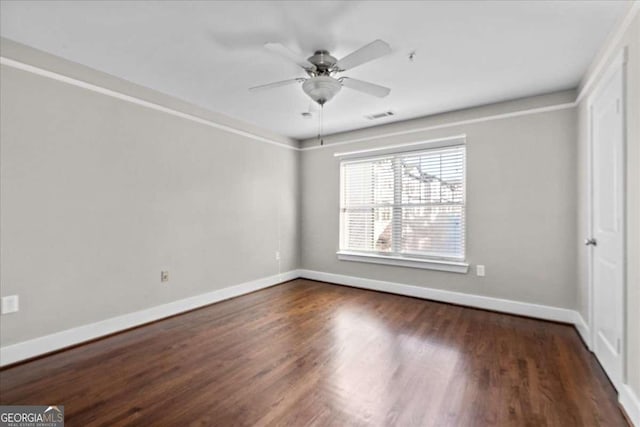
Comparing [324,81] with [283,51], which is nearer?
[283,51]

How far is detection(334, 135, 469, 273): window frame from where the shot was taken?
380 cm

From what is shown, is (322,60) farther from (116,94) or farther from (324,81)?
(116,94)

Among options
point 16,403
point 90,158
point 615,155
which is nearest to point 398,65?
point 615,155

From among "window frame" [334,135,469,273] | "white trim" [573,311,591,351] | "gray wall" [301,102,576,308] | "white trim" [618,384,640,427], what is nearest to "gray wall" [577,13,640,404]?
"white trim" [618,384,640,427]

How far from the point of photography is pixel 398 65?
264 centimetres

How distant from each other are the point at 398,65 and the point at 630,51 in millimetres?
1498

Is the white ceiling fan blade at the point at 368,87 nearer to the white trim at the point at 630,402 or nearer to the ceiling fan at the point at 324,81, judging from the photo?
the ceiling fan at the point at 324,81

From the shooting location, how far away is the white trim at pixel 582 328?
8.52 feet

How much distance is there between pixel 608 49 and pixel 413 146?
217cm

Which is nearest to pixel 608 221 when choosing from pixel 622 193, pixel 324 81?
pixel 622 193

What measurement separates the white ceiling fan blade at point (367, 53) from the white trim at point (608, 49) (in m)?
1.43

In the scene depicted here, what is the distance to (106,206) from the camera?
2.85 meters

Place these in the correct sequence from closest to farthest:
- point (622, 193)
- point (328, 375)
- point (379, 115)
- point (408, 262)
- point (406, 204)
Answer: point (622, 193)
point (328, 375)
point (379, 115)
point (408, 262)
point (406, 204)

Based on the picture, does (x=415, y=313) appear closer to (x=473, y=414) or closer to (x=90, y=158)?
(x=473, y=414)
